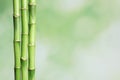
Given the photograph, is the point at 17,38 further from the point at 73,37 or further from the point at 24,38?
the point at 73,37

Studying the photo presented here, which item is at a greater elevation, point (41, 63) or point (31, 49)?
point (31, 49)

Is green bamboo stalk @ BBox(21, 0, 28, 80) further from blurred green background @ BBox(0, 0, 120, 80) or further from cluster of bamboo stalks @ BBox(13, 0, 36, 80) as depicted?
blurred green background @ BBox(0, 0, 120, 80)

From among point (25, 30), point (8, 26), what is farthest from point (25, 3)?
point (8, 26)

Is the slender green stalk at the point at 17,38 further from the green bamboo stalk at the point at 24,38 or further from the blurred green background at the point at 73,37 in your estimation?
the blurred green background at the point at 73,37

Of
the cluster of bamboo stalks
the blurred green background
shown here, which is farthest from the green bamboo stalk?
the blurred green background

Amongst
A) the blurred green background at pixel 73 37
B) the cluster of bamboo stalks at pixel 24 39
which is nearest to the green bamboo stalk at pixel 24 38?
the cluster of bamboo stalks at pixel 24 39

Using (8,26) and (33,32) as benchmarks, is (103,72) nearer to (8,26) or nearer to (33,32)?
(8,26)
